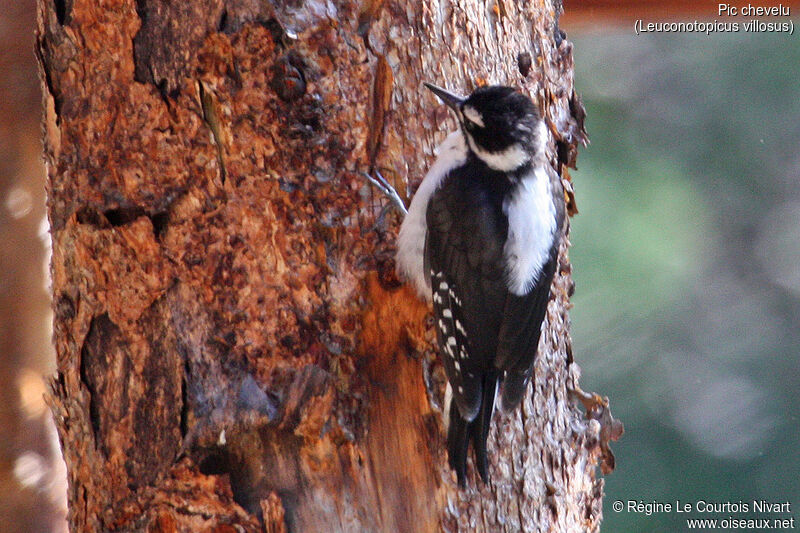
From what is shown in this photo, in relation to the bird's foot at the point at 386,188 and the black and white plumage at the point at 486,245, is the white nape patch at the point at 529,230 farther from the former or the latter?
the bird's foot at the point at 386,188

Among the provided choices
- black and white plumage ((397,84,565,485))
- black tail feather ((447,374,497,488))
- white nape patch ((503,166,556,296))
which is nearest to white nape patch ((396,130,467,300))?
black and white plumage ((397,84,565,485))

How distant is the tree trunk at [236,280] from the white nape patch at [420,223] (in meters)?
0.06

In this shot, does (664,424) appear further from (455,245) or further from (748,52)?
(455,245)

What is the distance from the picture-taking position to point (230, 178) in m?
Answer: 1.67

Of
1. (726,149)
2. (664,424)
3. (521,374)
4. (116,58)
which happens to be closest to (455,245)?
(521,374)

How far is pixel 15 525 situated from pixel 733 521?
9.98ft

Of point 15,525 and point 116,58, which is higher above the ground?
point 116,58

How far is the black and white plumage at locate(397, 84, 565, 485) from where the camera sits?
175 cm

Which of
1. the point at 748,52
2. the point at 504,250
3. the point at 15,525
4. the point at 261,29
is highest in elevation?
the point at 748,52

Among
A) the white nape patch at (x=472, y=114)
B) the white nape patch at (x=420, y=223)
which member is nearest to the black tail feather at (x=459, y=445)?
the white nape patch at (x=420, y=223)

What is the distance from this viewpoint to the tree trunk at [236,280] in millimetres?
1610

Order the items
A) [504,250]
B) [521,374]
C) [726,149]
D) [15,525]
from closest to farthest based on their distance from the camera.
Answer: [521,374] → [504,250] → [15,525] → [726,149]

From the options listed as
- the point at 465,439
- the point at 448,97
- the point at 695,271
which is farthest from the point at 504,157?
the point at 695,271

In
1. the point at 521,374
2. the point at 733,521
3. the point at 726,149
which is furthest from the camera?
the point at 726,149
